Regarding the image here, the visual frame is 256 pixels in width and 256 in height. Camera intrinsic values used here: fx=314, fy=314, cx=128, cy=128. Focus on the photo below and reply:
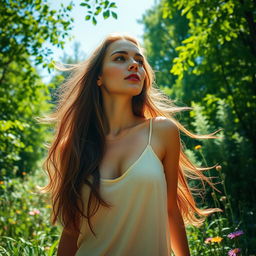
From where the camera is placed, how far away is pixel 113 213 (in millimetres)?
1870

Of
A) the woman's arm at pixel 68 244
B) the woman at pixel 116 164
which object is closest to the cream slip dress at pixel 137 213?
the woman at pixel 116 164

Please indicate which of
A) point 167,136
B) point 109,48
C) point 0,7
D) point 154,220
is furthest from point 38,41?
point 154,220

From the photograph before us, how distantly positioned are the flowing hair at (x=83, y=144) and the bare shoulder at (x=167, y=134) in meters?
0.25

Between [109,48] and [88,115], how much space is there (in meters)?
0.52

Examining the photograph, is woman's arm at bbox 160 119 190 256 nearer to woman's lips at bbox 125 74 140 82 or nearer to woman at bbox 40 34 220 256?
woman at bbox 40 34 220 256

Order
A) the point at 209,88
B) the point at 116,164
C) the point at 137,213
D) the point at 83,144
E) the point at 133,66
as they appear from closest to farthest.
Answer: the point at 137,213 < the point at 116,164 < the point at 133,66 < the point at 83,144 < the point at 209,88

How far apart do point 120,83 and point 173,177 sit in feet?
2.38

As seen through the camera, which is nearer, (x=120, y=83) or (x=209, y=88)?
(x=120, y=83)

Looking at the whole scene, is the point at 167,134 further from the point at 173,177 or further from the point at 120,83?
the point at 120,83

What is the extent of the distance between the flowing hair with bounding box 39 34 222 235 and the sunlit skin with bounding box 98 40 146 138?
7cm

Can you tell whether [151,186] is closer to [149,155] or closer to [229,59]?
[149,155]

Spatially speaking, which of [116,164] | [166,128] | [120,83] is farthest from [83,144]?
[166,128]

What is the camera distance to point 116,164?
79.0 inches

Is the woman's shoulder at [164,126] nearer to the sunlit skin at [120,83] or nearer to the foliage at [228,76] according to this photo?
the sunlit skin at [120,83]
